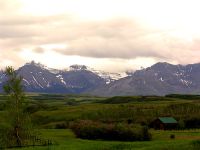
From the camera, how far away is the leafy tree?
89812 millimetres

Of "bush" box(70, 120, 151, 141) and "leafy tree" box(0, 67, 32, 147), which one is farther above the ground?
"leafy tree" box(0, 67, 32, 147)

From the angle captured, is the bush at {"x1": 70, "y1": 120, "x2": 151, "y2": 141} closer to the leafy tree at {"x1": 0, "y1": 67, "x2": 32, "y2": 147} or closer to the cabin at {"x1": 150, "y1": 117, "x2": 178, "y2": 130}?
the leafy tree at {"x1": 0, "y1": 67, "x2": 32, "y2": 147}

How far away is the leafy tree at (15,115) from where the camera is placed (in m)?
89.8

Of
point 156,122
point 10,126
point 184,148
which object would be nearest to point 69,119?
point 156,122

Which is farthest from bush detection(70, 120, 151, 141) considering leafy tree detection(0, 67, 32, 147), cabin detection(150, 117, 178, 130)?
cabin detection(150, 117, 178, 130)

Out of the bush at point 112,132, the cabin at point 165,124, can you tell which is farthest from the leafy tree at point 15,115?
the cabin at point 165,124

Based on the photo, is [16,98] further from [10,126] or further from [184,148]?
[184,148]

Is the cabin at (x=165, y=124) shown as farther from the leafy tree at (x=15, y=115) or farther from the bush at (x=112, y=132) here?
the leafy tree at (x=15, y=115)

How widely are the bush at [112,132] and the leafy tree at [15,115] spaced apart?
2610 cm

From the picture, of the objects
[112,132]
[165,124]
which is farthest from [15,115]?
[165,124]

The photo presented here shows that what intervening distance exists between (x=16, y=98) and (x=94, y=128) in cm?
3315

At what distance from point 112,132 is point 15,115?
109ft

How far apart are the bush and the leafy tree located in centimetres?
2610

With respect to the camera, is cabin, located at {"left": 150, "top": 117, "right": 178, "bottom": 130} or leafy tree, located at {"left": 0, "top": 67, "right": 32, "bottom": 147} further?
cabin, located at {"left": 150, "top": 117, "right": 178, "bottom": 130}
